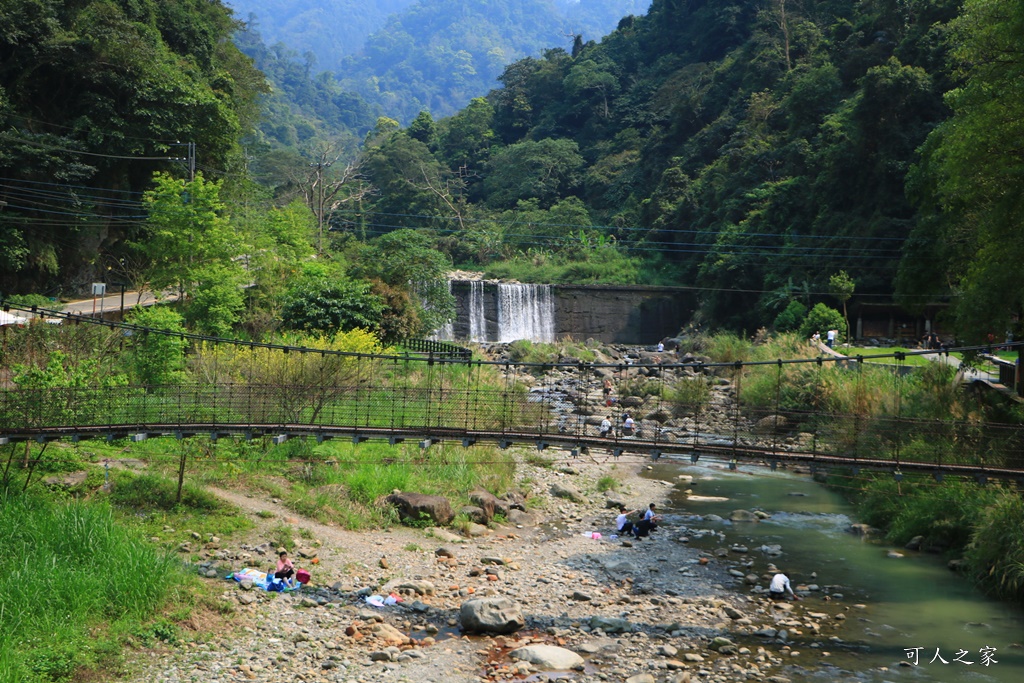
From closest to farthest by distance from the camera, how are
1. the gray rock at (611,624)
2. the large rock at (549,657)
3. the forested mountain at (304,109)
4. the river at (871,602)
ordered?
the large rock at (549,657), the river at (871,602), the gray rock at (611,624), the forested mountain at (304,109)

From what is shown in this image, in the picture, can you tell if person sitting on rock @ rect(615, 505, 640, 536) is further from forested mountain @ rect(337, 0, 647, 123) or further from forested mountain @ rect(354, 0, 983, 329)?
forested mountain @ rect(337, 0, 647, 123)

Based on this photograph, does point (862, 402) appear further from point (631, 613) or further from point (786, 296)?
point (786, 296)

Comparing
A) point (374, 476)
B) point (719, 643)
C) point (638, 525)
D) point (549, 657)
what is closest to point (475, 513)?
point (374, 476)

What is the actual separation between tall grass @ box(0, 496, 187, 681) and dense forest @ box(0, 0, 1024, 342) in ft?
40.5

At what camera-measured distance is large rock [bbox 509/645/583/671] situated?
411 inches

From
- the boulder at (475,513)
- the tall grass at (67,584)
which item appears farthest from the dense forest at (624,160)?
the tall grass at (67,584)

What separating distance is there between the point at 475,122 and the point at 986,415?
51373mm

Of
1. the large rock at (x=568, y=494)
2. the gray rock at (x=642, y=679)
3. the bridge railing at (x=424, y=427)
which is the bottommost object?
the gray rock at (x=642, y=679)

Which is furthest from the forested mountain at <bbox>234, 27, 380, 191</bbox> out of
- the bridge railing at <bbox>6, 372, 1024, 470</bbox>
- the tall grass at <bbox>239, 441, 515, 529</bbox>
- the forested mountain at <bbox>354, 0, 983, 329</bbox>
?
the bridge railing at <bbox>6, 372, 1024, 470</bbox>

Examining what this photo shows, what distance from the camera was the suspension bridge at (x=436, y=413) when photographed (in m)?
12.9

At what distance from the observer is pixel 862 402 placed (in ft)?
61.8

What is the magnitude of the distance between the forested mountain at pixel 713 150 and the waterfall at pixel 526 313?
5.09 m

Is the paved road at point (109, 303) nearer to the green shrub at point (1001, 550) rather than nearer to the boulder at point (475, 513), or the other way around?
the boulder at point (475, 513)

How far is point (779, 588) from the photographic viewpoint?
1297 cm
